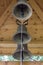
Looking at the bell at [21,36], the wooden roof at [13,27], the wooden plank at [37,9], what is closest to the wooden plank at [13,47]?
the wooden roof at [13,27]

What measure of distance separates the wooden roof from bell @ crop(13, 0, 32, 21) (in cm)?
197

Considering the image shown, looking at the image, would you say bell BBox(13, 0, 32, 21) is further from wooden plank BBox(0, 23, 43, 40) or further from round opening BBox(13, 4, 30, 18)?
wooden plank BBox(0, 23, 43, 40)

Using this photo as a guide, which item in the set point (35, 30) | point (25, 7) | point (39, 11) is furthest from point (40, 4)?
point (25, 7)

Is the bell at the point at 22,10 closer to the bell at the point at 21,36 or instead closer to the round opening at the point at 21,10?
the round opening at the point at 21,10

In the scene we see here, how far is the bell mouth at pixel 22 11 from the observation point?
2.41 metres

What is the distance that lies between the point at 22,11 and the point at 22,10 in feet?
0.05

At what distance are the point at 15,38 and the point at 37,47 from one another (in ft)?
7.07

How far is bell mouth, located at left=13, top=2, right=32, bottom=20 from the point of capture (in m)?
2.41

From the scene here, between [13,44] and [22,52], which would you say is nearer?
[22,52]

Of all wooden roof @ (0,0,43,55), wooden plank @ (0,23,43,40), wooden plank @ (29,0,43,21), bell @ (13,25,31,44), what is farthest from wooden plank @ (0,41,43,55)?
bell @ (13,25,31,44)

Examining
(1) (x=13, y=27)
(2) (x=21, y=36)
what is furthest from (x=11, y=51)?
(2) (x=21, y=36)

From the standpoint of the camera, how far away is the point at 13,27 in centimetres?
474

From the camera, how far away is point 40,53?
4.79m

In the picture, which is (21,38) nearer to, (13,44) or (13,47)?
(13,44)
